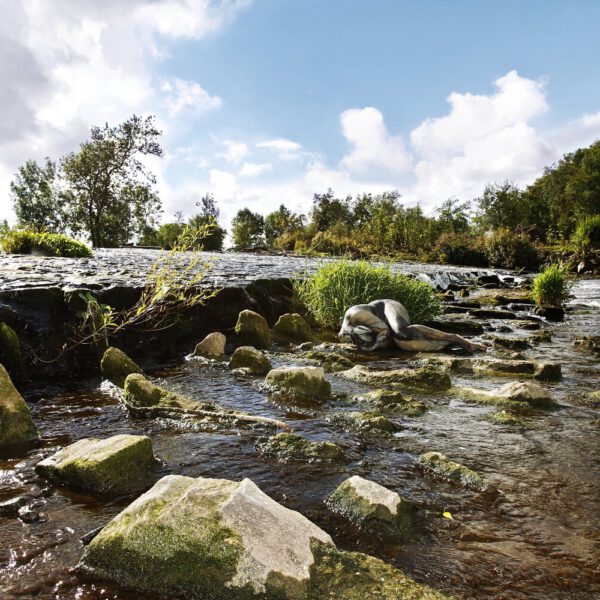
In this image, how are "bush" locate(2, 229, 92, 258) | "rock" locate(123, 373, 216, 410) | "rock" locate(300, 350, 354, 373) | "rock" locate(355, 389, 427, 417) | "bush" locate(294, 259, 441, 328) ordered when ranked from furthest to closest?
"bush" locate(2, 229, 92, 258) → "bush" locate(294, 259, 441, 328) → "rock" locate(300, 350, 354, 373) → "rock" locate(355, 389, 427, 417) → "rock" locate(123, 373, 216, 410)

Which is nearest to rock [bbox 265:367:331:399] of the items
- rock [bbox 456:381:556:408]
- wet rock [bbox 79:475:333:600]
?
rock [bbox 456:381:556:408]

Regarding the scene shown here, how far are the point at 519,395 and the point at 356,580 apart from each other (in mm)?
3063

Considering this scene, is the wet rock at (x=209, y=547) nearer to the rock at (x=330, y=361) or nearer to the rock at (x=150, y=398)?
the rock at (x=150, y=398)

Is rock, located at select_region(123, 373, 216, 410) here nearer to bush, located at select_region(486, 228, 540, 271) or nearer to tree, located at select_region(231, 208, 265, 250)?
bush, located at select_region(486, 228, 540, 271)

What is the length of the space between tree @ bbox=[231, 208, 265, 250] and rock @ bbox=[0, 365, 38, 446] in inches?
2028

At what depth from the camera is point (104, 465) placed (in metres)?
2.48

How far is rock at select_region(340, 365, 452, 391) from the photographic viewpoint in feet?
15.5

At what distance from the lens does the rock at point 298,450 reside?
2.87m

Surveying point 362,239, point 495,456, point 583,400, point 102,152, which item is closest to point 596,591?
point 495,456

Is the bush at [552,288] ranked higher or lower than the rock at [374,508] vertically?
higher

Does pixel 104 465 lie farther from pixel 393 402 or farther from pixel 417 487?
pixel 393 402

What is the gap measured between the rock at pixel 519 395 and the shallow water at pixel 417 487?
0.18 meters

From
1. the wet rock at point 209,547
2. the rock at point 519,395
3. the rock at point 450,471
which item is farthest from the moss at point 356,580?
the rock at point 519,395

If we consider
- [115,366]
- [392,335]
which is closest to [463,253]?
[392,335]
